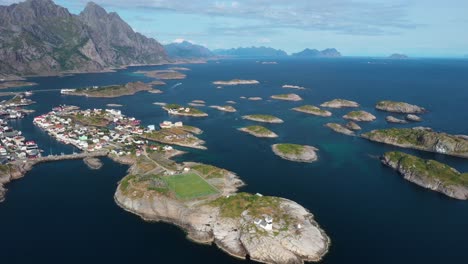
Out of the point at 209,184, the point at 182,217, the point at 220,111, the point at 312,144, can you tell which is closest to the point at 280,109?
the point at 220,111

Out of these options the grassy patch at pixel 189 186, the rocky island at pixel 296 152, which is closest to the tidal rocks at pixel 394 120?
the rocky island at pixel 296 152

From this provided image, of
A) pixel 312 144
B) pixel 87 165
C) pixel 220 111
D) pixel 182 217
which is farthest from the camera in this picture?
pixel 220 111

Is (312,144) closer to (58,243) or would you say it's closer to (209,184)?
(209,184)

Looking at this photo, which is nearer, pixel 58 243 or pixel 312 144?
pixel 58 243

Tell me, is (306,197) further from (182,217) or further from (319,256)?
(182,217)

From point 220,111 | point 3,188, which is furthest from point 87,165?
point 220,111

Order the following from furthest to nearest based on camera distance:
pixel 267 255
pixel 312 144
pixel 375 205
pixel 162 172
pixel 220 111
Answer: pixel 220 111 → pixel 312 144 → pixel 162 172 → pixel 375 205 → pixel 267 255
